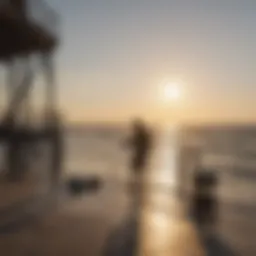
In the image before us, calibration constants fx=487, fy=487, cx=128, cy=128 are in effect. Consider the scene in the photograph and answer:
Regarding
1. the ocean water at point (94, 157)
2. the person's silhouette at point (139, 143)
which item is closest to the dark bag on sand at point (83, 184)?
the ocean water at point (94, 157)

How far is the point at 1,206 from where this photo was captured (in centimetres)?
334

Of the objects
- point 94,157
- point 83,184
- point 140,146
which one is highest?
point 140,146

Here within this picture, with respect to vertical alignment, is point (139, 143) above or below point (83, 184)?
above

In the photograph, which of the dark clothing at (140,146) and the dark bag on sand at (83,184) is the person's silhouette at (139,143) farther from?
the dark bag on sand at (83,184)

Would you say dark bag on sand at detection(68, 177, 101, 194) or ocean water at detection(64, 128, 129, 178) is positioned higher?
ocean water at detection(64, 128, 129, 178)

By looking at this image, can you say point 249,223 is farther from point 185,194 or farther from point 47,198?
point 47,198

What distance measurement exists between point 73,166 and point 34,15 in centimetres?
156

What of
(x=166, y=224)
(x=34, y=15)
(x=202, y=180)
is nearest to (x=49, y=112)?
(x=34, y=15)

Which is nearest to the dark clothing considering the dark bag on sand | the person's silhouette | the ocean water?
the person's silhouette

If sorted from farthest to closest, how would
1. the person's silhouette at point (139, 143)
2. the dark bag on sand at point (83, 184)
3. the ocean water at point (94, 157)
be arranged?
the ocean water at point (94, 157) < the dark bag on sand at point (83, 184) < the person's silhouette at point (139, 143)

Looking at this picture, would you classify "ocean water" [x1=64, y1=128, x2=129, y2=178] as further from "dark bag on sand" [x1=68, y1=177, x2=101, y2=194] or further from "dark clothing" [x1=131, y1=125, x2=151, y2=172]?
"dark clothing" [x1=131, y1=125, x2=151, y2=172]

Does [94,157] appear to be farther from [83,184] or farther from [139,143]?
[139,143]

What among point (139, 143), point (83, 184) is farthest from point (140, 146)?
point (83, 184)

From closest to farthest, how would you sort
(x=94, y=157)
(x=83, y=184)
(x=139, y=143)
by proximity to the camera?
(x=139, y=143) → (x=83, y=184) → (x=94, y=157)
